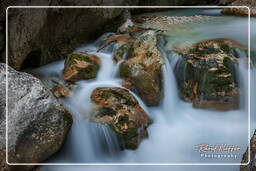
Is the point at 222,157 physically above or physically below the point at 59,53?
below

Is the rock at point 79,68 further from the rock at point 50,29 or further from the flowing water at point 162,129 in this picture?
the rock at point 50,29

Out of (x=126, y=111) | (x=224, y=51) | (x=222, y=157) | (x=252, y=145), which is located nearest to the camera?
(x=252, y=145)

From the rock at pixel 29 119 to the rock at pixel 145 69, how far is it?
1.01 meters

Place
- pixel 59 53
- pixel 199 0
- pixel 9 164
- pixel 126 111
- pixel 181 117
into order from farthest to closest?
pixel 199 0, pixel 59 53, pixel 181 117, pixel 126 111, pixel 9 164

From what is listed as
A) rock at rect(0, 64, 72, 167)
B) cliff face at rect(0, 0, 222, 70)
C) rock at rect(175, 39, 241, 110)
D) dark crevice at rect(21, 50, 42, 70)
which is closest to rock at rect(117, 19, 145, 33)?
cliff face at rect(0, 0, 222, 70)

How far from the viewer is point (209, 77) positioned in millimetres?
3590

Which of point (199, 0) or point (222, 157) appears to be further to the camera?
point (199, 0)

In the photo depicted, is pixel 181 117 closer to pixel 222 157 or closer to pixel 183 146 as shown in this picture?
pixel 183 146

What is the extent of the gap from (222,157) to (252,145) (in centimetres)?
60

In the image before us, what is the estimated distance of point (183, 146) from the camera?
3055 mm

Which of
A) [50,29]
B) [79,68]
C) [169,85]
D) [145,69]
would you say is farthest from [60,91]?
[169,85]

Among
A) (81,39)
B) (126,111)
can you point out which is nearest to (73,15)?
(81,39)

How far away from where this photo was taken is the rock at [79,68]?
3.49m

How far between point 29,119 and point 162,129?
1.27 m
